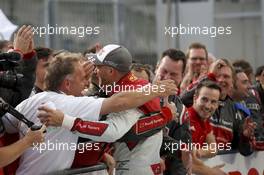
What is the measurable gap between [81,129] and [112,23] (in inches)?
452

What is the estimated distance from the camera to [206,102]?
7.00 m

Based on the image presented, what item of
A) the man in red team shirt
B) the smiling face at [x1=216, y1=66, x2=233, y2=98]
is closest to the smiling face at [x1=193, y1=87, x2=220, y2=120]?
the man in red team shirt

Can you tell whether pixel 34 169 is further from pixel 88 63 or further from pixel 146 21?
pixel 146 21

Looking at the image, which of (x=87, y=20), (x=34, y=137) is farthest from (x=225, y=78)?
(x=87, y=20)

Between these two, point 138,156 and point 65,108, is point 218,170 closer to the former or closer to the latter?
point 138,156

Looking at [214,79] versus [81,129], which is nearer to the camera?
[81,129]

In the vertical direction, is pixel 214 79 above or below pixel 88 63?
below

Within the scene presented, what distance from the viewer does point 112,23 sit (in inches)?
640

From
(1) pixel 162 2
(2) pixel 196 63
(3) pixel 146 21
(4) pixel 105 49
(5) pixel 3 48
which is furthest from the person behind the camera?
(1) pixel 162 2

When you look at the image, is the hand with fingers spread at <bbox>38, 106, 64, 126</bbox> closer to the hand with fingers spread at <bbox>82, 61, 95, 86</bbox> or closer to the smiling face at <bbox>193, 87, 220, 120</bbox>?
the hand with fingers spread at <bbox>82, 61, 95, 86</bbox>

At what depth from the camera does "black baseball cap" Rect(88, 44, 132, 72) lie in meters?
5.23

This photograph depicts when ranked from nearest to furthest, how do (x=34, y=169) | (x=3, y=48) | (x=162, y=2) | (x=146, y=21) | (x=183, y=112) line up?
(x=34, y=169)
(x=183, y=112)
(x=3, y=48)
(x=146, y=21)
(x=162, y=2)

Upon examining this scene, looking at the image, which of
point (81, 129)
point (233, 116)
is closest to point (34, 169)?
point (81, 129)

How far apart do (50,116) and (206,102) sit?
256 cm
